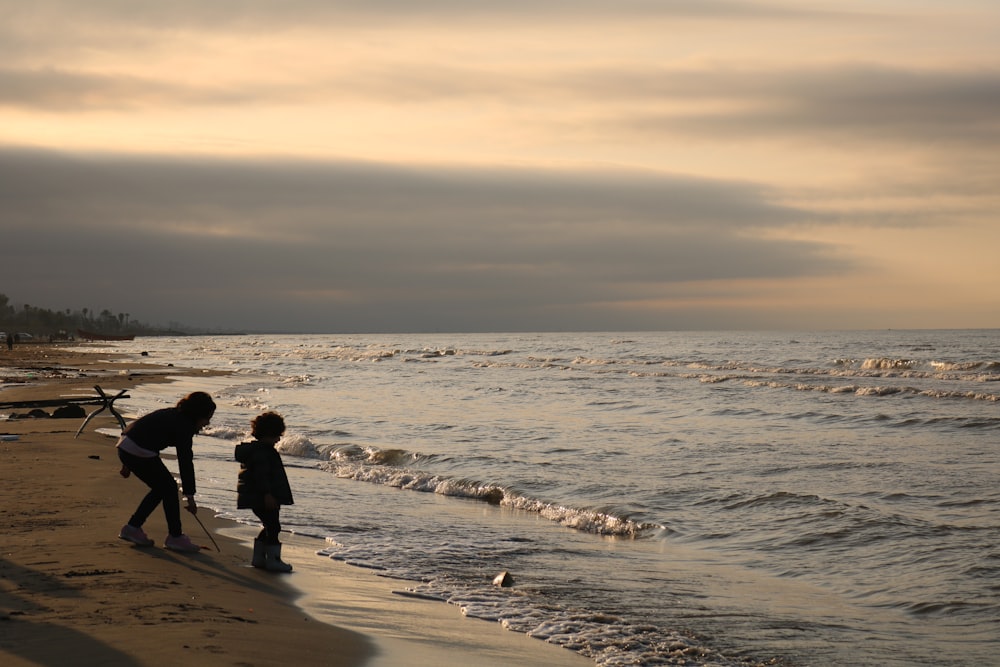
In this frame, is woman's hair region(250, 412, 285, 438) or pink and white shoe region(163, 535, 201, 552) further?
pink and white shoe region(163, 535, 201, 552)

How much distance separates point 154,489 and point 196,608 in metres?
2.32

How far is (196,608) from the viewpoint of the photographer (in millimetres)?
6551

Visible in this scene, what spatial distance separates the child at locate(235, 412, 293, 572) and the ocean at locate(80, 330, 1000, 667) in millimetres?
1070

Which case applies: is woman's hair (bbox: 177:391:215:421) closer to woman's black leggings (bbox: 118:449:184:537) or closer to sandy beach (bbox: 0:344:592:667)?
woman's black leggings (bbox: 118:449:184:537)

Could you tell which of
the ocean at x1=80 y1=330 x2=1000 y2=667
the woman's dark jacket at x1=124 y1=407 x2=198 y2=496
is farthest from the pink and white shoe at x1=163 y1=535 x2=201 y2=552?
the ocean at x1=80 y1=330 x2=1000 y2=667

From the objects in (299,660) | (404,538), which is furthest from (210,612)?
(404,538)

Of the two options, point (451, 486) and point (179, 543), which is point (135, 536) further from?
point (451, 486)

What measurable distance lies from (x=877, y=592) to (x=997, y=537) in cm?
251

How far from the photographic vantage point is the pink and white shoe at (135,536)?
331 inches

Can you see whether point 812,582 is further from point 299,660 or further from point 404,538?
point 299,660

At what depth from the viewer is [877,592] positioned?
27.0ft

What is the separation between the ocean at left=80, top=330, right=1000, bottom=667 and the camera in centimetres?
720

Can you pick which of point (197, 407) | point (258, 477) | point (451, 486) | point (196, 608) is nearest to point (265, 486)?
point (258, 477)

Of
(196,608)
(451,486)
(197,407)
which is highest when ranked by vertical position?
(197,407)
